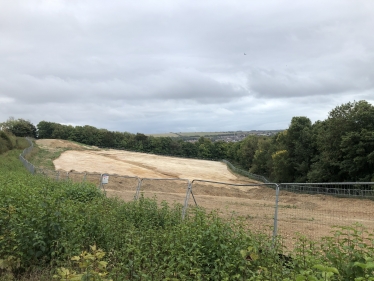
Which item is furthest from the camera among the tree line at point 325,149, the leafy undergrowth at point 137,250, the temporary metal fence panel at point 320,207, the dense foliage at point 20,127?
the dense foliage at point 20,127

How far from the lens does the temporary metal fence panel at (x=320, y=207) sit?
27.1 ft

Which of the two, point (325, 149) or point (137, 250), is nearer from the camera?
point (137, 250)

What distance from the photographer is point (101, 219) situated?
7.54 meters

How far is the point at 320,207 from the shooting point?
899cm

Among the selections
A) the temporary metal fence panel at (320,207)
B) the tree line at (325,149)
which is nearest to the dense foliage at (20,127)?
the tree line at (325,149)

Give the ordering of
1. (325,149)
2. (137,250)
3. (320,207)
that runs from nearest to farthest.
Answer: (137,250), (320,207), (325,149)

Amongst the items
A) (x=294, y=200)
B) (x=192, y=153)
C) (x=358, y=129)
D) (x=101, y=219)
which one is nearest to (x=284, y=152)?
(x=358, y=129)

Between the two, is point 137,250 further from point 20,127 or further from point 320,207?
point 20,127

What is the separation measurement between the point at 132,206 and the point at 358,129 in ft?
107

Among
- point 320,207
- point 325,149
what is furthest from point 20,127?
point 320,207

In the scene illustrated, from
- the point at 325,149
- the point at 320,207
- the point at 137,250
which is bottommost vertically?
the point at 137,250

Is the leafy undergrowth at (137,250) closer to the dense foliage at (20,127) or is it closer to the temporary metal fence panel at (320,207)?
the temporary metal fence panel at (320,207)

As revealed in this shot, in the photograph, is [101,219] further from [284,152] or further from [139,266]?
[284,152]

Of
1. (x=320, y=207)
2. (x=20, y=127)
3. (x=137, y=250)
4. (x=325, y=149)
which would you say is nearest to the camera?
(x=137, y=250)
